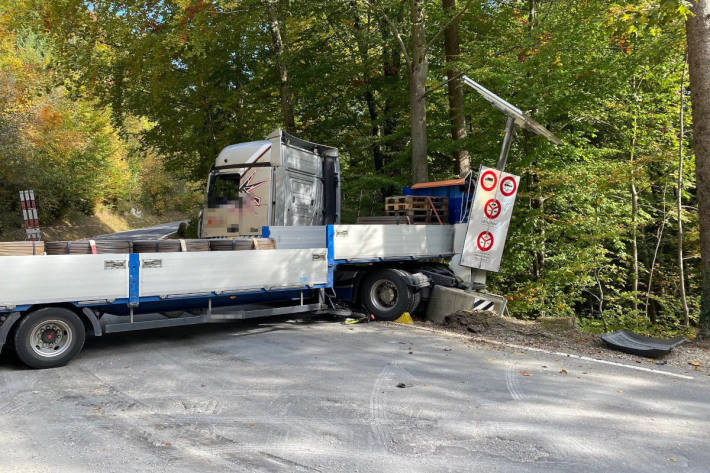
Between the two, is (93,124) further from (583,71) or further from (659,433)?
(659,433)

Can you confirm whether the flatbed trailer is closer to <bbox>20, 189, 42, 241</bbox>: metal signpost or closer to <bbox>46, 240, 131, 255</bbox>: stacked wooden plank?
<bbox>46, 240, 131, 255</bbox>: stacked wooden plank

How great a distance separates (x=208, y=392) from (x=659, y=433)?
13.4 feet

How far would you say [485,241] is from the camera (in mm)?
10148

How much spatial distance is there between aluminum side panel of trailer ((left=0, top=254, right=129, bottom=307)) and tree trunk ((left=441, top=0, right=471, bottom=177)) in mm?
9891

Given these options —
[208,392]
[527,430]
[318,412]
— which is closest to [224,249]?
[208,392]

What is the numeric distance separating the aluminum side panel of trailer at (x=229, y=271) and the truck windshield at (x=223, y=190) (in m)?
3.63

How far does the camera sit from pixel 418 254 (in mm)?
9961

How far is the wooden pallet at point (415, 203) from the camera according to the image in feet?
35.2

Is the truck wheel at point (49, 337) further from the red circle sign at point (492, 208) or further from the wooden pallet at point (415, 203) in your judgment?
the red circle sign at point (492, 208)

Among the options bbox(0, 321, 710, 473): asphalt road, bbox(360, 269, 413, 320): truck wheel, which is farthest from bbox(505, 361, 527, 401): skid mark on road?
bbox(360, 269, 413, 320): truck wheel

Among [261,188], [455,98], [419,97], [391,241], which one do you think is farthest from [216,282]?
[455,98]

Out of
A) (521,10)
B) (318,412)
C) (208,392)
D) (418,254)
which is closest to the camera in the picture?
(318,412)

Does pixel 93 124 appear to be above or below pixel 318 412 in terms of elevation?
above

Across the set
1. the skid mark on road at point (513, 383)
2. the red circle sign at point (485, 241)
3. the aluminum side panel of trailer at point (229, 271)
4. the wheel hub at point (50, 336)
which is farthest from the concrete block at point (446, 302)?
the wheel hub at point (50, 336)
